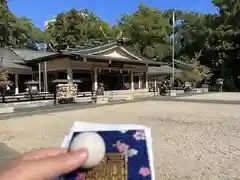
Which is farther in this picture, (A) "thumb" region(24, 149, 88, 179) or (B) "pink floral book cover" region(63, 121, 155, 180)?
(B) "pink floral book cover" region(63, 121, 155, 180)

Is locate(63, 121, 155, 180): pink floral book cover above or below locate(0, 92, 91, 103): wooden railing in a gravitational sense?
above

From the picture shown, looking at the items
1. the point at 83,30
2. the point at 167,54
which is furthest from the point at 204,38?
the point at 83,30

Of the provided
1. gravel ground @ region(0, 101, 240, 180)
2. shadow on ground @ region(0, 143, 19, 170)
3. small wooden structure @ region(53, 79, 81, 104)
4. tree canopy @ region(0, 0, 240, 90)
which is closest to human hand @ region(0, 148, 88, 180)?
gravel ground @ region(0, 101, 240, 180)

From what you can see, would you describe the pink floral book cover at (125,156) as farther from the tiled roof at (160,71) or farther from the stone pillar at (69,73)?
the tiled roof at (160,71)

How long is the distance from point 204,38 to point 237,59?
5098 mm

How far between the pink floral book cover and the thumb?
50mm

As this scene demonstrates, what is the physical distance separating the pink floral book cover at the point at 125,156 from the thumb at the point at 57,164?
50mm

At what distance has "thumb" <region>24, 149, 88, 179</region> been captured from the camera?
937 millimetres

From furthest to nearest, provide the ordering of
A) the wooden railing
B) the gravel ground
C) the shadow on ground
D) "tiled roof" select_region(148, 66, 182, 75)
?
"tiled roof" select_region(148, 66, 182, 75) < the wooden railing < the shadow on ground < the gravel ground

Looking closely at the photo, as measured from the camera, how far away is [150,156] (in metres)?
1.10

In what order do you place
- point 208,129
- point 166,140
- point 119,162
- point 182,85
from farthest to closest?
point 182,85 → point 208,129 → point 166,140 → point 119,162

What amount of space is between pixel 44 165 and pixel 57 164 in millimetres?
39

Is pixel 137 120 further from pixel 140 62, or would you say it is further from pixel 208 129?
pixel 140 62

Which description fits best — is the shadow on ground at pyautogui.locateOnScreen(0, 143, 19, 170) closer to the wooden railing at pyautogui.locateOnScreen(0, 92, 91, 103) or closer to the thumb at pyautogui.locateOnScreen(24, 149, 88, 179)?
the thumb at pyautogui.locateOnScreen(24, 149, 88, 179)
